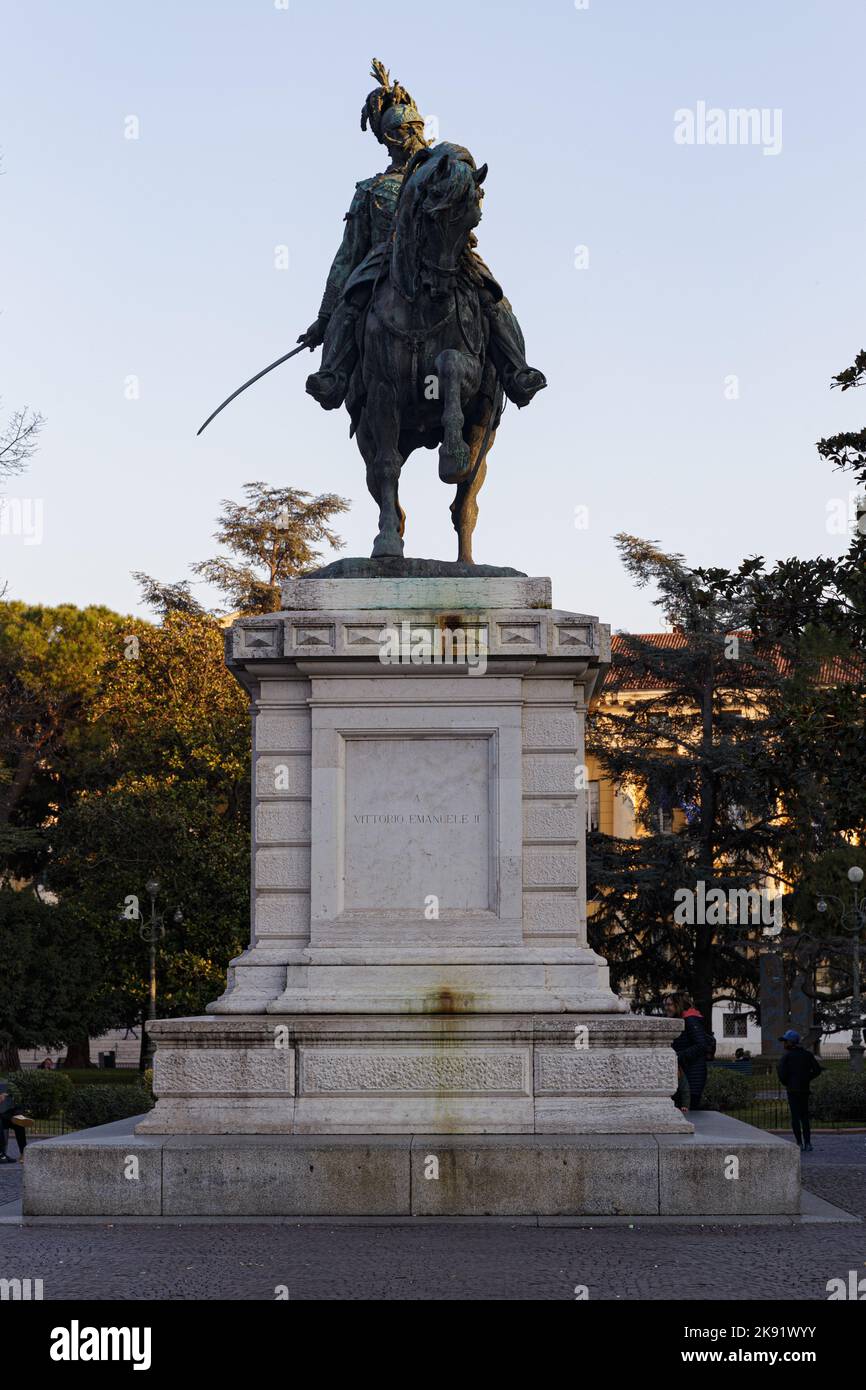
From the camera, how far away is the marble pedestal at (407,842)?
12680 millimetres

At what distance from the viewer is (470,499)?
603 inches

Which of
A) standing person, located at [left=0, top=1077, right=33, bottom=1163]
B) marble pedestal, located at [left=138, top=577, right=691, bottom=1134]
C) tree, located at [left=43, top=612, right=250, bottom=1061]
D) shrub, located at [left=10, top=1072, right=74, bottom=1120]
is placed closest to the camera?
marble pedestal, located at [left=138, top=577, right=691, bottom=1134]

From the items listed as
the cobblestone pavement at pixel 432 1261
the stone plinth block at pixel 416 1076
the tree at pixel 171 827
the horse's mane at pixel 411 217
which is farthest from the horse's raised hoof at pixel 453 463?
the tree at pixel 171 827

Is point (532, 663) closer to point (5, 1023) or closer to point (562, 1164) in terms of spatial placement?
point (562, 1164)

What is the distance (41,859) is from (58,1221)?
152ft

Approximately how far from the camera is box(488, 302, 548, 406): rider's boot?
598 inches

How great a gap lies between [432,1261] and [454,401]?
7.34 meters

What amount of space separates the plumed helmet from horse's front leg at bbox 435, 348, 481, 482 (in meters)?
2.58

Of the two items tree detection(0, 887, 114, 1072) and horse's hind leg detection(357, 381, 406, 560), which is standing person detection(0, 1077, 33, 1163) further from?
tree detection(0, 887, 114, 1072)

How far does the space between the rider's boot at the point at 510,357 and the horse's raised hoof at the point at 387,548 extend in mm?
1738

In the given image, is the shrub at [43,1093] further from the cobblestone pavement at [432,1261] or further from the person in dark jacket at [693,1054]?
the cobblestone pavement at [432,1261]

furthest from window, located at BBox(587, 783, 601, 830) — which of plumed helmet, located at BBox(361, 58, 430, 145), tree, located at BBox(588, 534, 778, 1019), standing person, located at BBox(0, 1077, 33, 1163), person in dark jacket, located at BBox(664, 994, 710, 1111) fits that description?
plumed helmet, located at BBox(361, 58, 430, 145)

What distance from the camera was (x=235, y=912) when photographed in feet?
156

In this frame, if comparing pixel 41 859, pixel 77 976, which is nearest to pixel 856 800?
pixel 77 976
